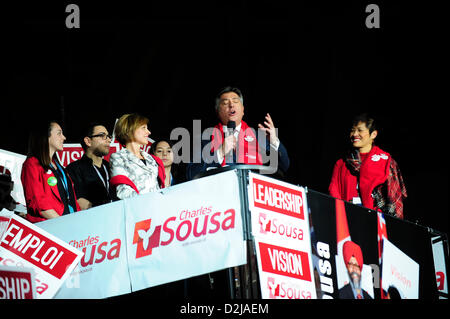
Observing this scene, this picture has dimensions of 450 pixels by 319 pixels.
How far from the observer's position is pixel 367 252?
481 centimetres

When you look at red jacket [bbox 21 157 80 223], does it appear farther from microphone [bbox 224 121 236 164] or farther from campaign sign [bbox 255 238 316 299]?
campaign sign [bbox 255 238 316 299]

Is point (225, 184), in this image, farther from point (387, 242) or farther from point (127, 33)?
point (127, 33)

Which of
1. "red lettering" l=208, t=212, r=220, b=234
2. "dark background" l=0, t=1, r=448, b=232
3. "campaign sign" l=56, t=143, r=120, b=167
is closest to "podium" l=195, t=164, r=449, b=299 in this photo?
"red lettering" l=208, t=212, r=220, b=234

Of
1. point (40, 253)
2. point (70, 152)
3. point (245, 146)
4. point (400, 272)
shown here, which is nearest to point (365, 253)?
point (400, 272)

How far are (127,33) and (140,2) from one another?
0.50 meters

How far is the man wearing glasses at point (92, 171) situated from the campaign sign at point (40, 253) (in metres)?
1.36

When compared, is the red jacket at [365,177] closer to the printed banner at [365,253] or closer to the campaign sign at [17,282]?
the printed banner at [365,253]

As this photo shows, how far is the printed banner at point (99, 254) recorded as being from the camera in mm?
4270

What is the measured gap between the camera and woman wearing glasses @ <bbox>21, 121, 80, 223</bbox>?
16.4 ft

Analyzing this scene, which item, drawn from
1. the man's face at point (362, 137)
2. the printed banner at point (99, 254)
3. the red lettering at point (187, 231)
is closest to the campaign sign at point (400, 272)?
the man's face at point (362, 137)

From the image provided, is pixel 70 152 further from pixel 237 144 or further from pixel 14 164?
pixel 237 144

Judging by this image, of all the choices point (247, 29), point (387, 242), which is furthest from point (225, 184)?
point (247, 29)

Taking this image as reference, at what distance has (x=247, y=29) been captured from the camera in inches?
299

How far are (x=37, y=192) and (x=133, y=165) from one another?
0.73m
